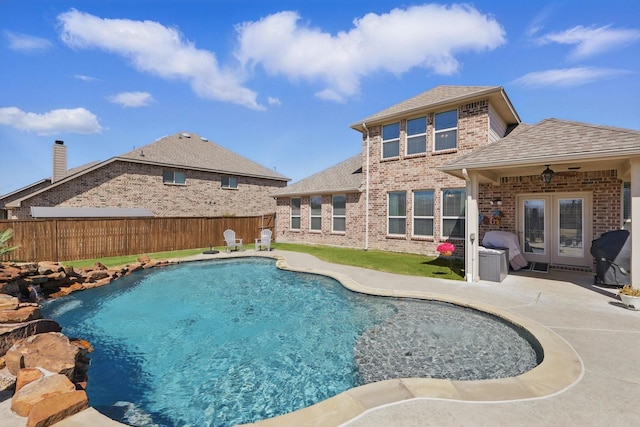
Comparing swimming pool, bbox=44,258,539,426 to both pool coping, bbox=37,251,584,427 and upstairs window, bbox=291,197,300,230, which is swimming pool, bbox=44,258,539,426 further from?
upstairs window, bbox=291,197,300,230

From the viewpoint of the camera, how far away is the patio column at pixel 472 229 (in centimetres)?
819

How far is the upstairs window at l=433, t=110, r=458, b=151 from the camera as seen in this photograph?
12133 mm

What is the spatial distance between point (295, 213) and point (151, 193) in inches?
365

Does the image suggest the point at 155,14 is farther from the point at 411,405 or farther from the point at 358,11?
the point at 411,405

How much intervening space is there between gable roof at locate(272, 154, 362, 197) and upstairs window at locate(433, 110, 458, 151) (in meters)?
4.20

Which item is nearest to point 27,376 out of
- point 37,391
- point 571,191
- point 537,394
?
point 37,391

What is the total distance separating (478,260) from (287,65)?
39.5ft

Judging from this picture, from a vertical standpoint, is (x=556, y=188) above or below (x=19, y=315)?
above

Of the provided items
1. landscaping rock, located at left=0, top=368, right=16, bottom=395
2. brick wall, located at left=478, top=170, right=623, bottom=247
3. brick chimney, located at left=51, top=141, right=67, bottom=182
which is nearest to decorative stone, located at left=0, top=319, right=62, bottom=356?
landscaping rock, located at left=0, top=368, right=16, bottom=395

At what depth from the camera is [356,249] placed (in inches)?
588

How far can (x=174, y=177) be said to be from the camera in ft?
65.1

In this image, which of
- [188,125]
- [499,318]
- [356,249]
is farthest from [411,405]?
[188,125]

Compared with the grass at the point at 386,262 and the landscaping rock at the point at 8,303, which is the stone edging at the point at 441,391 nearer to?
the landscaping rock at the point at 8,303

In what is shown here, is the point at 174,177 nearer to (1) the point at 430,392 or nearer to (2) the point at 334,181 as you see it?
(2) the point at 334,181
